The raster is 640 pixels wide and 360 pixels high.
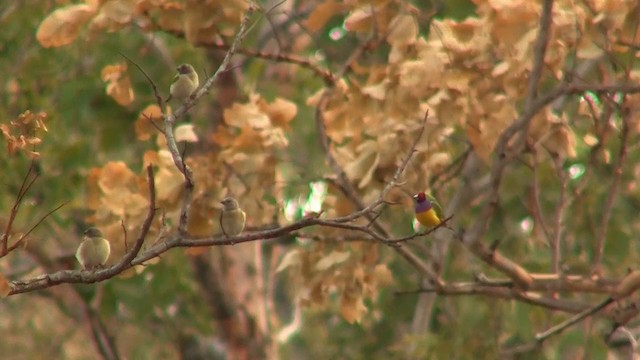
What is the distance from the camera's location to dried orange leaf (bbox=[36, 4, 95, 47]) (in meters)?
3.71

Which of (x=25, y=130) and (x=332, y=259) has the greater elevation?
(x=25, y=130)

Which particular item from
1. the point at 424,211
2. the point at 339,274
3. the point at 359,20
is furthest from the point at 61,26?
the point at 424,211

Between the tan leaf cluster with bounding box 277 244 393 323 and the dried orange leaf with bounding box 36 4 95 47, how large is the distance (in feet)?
3.17

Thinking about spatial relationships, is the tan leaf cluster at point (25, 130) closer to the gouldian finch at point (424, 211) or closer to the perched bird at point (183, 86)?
the perched bird at point (183, 86)

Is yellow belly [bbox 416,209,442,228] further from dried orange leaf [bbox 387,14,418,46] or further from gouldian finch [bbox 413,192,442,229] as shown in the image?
dried orange leaf [bbox 387,14,418,46]

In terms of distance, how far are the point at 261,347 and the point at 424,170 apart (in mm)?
2148

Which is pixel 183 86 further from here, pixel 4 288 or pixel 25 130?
pixel 4 288

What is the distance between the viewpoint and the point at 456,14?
4949 mm

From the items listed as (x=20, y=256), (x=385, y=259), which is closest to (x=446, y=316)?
(x=385, y=259)

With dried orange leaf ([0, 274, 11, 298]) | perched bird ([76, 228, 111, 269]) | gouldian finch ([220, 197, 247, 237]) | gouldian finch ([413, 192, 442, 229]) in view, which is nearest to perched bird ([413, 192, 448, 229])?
gouldian finch ([413, 192, 442, 229])

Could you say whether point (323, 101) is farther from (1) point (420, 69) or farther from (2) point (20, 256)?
(2) point (20, 256)

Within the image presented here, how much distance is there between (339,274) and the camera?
12.8 ft

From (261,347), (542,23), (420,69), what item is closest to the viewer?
(542,23)

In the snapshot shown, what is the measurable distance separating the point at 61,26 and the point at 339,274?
1118mm
